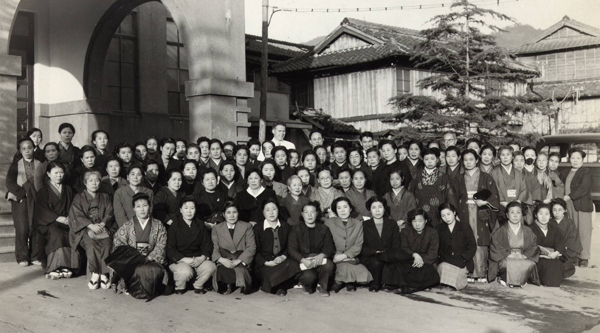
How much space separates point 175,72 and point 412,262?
944cm

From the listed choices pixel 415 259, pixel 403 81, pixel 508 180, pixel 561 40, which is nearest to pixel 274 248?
pixel 415 259

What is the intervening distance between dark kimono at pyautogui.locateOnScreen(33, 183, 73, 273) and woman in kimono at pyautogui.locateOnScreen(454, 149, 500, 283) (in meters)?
4.61

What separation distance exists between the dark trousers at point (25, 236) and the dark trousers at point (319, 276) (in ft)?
10.3

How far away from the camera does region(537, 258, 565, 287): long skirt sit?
21.8ft

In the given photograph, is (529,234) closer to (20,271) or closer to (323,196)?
(323,196)

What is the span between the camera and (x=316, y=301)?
19.2 ft

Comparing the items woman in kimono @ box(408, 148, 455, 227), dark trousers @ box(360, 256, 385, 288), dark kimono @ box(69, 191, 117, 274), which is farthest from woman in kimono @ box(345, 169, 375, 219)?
dark kimono @ box(69, 191, 117, 274)

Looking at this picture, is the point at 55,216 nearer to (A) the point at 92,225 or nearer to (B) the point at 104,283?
(A) the point at 92,225

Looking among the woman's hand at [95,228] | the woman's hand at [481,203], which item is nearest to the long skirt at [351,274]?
the woman's hand at [481,203]

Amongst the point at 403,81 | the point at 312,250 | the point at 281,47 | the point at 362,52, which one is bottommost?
the point at 312,250

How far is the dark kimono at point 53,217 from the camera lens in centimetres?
643

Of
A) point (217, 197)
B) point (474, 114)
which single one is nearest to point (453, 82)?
point (474, 114)

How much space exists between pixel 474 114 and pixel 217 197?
36.4ft

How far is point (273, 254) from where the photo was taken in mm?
6398
